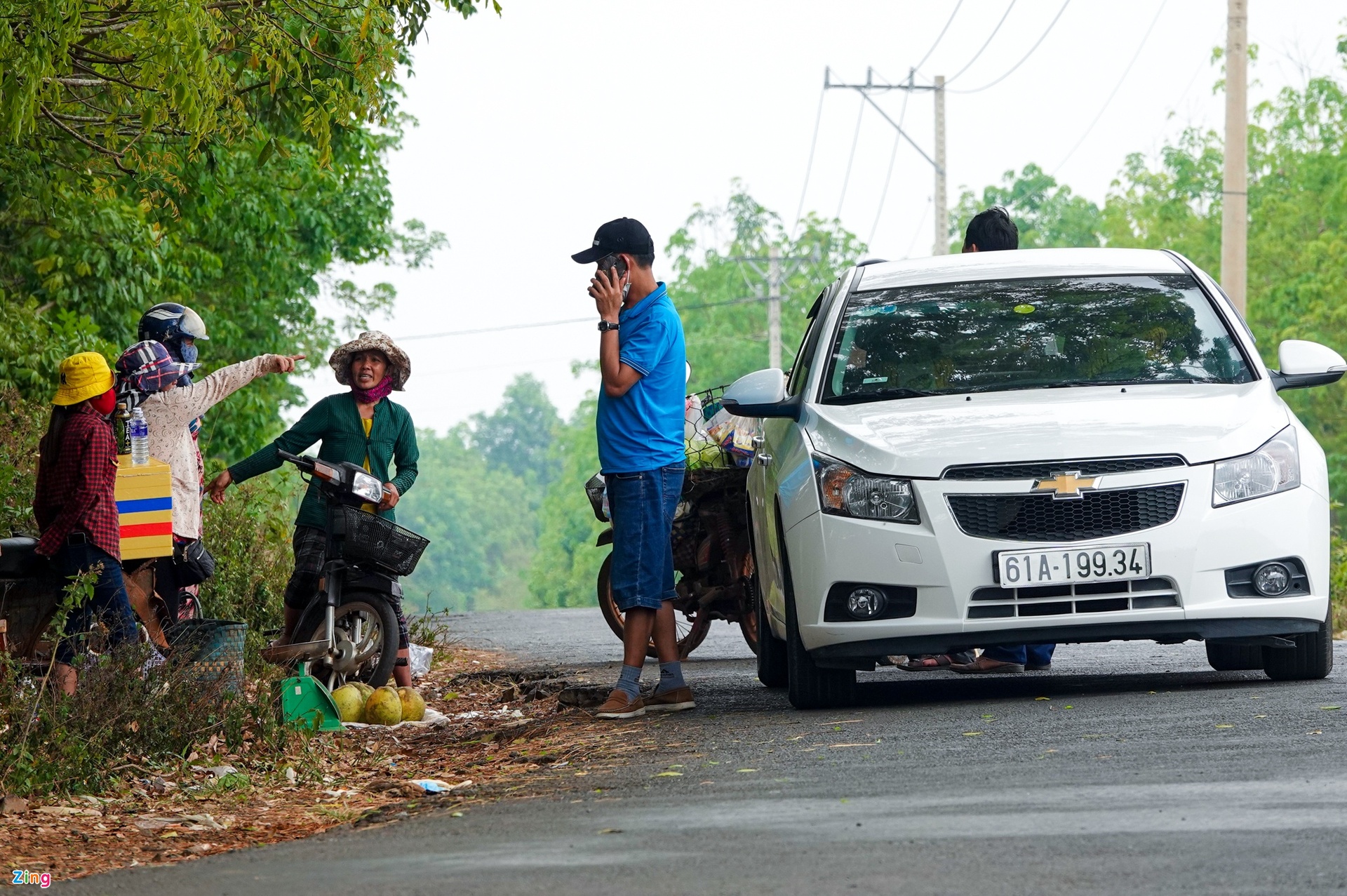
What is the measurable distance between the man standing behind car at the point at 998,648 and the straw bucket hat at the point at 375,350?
123 inches

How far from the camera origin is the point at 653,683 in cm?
1077

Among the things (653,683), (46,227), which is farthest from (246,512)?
(653,683)

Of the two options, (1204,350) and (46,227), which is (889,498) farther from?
(46,227)

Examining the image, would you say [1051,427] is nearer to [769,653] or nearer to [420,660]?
[769,653]

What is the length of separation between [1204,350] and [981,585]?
6.08ft

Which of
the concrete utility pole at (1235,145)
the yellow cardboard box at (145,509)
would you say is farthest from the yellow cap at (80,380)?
the concrete utility pole at (1235,145)

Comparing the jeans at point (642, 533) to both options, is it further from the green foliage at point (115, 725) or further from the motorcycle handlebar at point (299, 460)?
the motorcycle handlebar at point (299, 460)

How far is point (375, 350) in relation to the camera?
32.9 ft

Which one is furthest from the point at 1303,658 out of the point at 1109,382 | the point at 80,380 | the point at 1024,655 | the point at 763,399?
the point at 80,380

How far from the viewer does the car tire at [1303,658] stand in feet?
27.0

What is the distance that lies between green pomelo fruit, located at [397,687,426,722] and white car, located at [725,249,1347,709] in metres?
1.97

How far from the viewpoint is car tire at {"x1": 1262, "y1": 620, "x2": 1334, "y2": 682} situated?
8.23 metres

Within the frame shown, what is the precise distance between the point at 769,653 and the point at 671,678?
3.82 feet

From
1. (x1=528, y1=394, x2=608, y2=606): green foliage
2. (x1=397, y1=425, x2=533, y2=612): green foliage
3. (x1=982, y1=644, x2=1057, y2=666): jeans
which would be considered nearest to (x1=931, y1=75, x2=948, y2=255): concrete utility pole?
(x1=982, y1=644, x2=1057, y2=666): jeans
